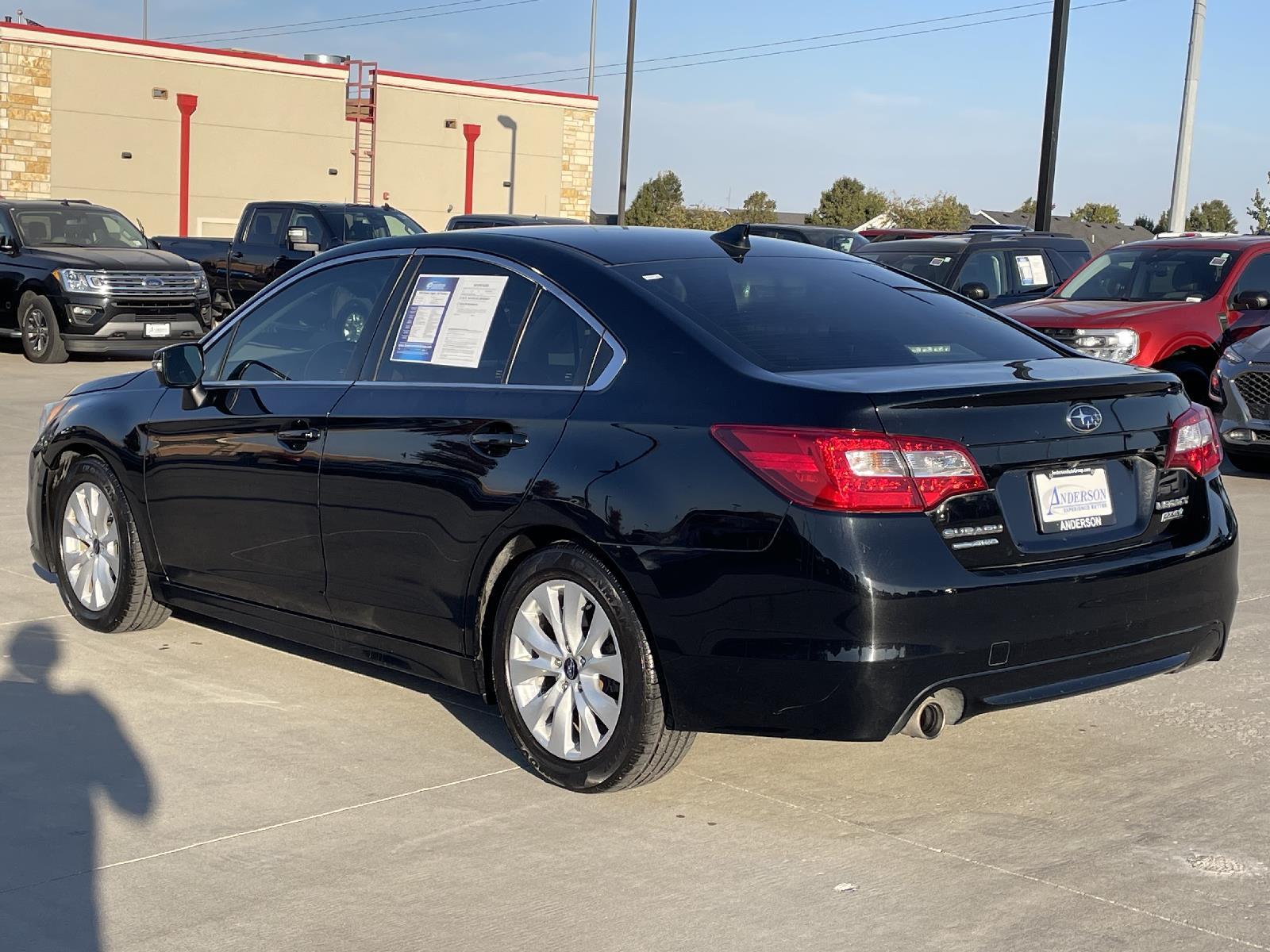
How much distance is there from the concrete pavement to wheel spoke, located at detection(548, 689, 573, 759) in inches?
5.8

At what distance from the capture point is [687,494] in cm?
434

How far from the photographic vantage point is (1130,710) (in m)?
5.67

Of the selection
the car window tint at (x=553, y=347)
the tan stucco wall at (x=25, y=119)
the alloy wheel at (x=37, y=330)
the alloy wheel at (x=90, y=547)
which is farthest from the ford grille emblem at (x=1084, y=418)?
the tan stucco wall at (x=25, y=119)

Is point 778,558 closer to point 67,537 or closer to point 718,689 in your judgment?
point 718,689

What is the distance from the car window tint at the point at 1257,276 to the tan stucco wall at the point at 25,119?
32.4m

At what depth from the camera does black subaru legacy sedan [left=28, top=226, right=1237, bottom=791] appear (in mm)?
4184

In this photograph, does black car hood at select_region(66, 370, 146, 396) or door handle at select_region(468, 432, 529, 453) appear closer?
door handle at select_region(468, 432, 529, 453)

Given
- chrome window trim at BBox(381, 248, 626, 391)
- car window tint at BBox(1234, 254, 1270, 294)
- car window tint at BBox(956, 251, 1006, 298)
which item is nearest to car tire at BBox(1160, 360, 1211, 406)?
car window tint at BBox(1234, 254, 1270, 294)

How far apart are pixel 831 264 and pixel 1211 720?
6.70 feet

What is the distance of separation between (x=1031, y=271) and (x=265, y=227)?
1135 centimetres

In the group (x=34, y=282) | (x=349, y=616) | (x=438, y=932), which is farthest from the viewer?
(x=34, y=282)

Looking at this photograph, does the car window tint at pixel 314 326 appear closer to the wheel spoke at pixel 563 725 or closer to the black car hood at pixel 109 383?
the black car hood at pixel 109 383

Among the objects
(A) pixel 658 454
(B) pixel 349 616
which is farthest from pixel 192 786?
(A) pixel 658 454

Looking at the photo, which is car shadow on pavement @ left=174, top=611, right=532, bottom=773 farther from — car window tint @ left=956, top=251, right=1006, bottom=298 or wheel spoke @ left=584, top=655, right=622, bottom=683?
car window tint @ left=956, top=251, right=1006, bottom=298
